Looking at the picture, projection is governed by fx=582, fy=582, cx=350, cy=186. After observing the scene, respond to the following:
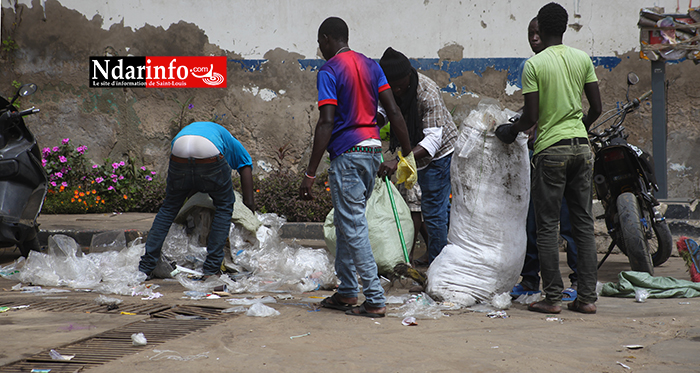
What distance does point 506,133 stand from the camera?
3.39m

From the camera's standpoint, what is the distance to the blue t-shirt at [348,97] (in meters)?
3.18

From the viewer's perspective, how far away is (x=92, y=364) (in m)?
2.34

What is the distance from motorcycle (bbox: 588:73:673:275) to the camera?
4.03 metres

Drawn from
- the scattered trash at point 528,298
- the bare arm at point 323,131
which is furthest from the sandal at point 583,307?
the bare arm at point 323,131

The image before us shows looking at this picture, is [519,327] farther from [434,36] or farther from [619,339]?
[434,36]

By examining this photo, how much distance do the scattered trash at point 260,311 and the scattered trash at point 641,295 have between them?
7.31 feet

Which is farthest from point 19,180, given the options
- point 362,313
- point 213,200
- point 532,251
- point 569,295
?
point 569,295

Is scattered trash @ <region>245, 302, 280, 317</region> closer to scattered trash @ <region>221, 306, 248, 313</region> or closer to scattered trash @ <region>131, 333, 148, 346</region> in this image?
scattered trash @ <region>221, 306, 248, 313</region>

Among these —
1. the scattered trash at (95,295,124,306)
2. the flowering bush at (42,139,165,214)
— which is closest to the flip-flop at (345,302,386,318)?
the scattered trash at (95,295,124,306)

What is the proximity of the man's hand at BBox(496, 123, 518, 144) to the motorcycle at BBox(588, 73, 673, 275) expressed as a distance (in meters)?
1.26

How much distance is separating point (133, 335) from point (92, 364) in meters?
0.31

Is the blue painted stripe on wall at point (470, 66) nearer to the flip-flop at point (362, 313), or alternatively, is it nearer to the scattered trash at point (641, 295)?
the scattered trash at point (641, 295)

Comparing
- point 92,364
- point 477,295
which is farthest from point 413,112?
point 92,364

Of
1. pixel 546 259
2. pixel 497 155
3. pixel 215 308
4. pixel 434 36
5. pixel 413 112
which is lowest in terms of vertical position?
pixel 215 308
